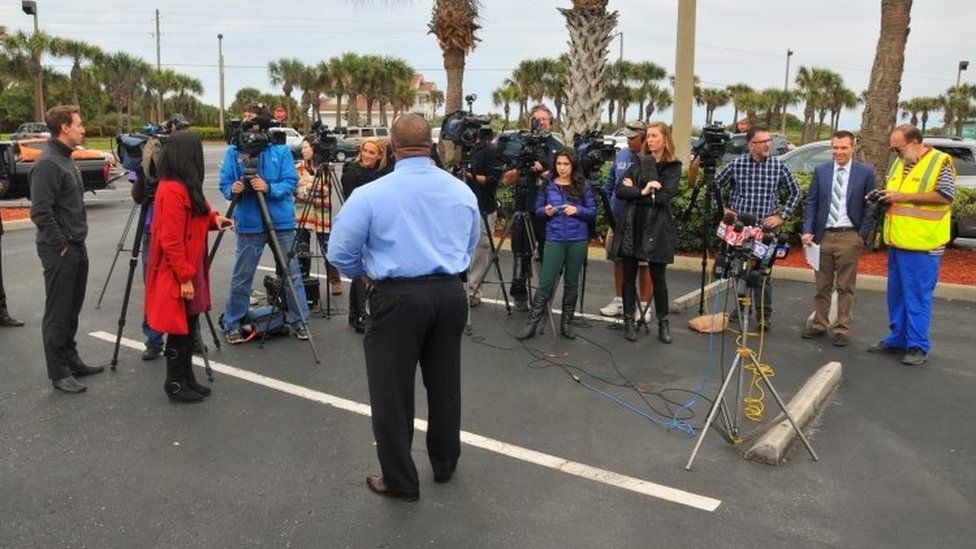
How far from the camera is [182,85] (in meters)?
66.2

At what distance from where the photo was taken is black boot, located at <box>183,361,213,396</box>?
5098 millimetres

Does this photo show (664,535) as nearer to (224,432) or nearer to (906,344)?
(224,432)

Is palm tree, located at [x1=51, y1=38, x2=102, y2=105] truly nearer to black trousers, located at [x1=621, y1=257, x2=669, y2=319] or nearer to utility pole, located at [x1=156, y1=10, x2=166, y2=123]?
utility pole, located at [x1=156, y1=10, x2=166, y2=123]

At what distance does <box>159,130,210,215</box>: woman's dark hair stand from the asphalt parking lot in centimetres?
137

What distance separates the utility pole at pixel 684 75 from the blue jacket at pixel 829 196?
148 inches

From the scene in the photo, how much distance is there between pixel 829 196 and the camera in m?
6.62

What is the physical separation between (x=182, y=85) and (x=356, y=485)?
228 ft

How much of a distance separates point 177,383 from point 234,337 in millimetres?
1356

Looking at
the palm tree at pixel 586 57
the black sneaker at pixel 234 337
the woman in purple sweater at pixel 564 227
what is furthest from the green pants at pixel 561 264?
the palm tree at pixel 586 57

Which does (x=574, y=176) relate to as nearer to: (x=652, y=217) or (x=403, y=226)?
(x=652, y=217)

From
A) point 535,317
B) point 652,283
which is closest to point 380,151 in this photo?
point 535,317

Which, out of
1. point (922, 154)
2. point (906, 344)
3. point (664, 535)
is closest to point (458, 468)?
point (664, 535)

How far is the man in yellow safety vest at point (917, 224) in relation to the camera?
6.01m

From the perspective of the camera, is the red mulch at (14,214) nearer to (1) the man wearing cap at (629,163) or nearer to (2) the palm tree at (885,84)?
(1) the man wearing cap at (629,163)
